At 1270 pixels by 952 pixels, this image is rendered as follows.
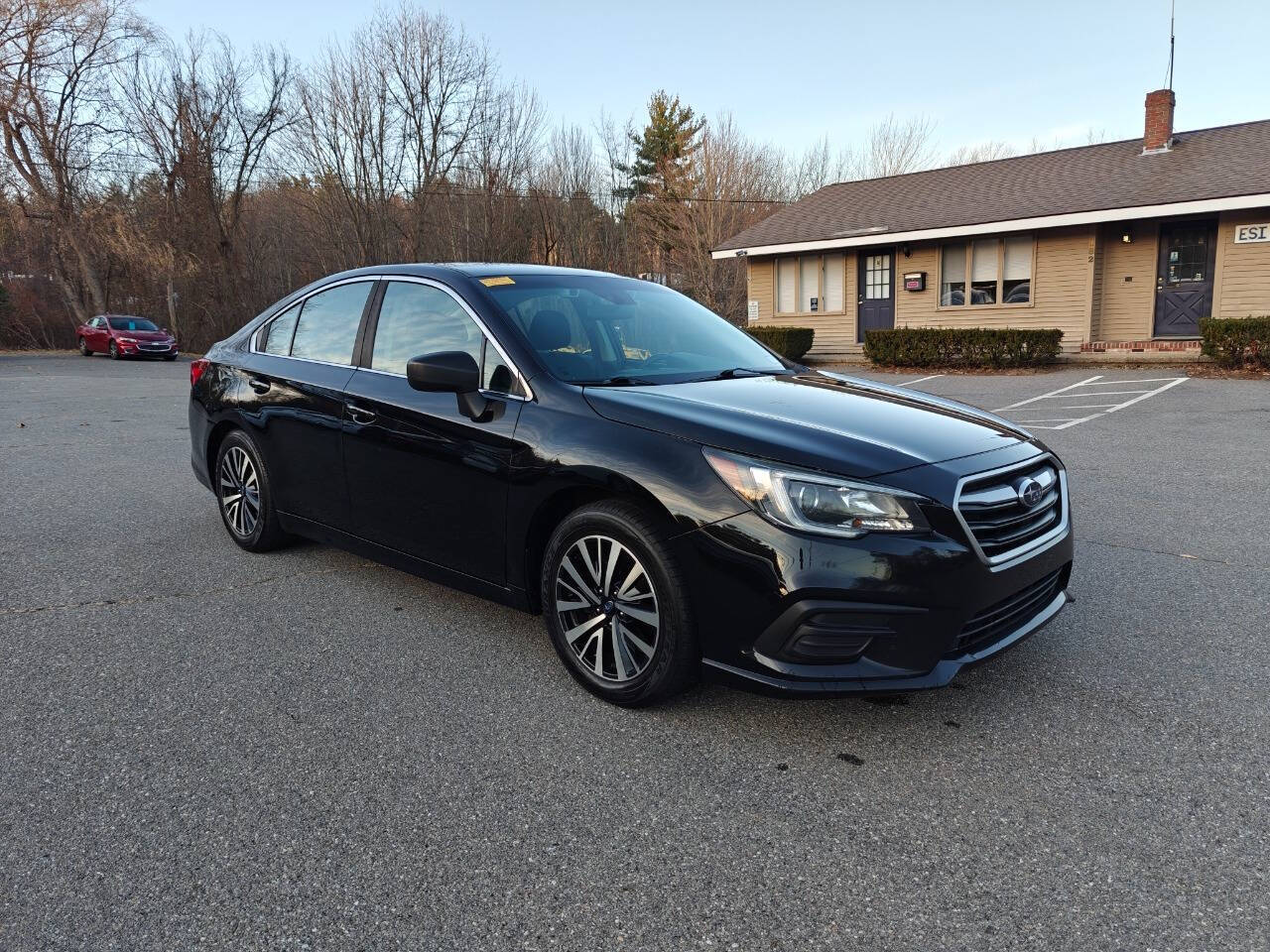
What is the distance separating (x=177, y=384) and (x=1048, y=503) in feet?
63.4

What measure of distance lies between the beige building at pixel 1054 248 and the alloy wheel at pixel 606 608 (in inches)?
724

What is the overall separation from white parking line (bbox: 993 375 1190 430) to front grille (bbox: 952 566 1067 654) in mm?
7618

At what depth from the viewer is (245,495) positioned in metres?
4.99

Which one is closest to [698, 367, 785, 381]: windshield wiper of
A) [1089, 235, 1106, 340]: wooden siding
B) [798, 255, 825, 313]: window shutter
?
[1089, 235, 1106, 340]: wooden siding

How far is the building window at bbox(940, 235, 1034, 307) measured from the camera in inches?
790

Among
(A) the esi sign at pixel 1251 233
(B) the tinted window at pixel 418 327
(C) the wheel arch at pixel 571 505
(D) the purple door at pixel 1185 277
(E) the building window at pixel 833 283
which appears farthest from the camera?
(E) the building window at pixel 833 283

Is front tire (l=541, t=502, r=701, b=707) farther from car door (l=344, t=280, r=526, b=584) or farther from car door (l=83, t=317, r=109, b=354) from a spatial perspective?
car door (l=83, t=317, r=109, b=354)

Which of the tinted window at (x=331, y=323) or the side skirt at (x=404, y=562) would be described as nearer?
the side skirt at (x=404, y=562)

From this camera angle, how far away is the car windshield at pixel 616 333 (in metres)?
3.63

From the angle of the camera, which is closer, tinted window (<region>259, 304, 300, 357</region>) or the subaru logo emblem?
the subaru logo emblem

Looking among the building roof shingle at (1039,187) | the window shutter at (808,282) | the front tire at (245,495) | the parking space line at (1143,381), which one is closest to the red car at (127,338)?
the building roof shingle at (1039,187)

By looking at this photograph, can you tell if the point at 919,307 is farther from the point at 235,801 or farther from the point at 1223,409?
the point at 235,801

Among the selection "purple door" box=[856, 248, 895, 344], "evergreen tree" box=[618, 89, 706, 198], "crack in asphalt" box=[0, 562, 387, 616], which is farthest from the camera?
"evergreen tree" box=[618, 89, 706, 198]

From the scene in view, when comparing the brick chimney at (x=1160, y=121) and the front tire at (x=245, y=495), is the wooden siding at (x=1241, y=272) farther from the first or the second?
the front tire at (x=245, y=495)
